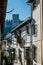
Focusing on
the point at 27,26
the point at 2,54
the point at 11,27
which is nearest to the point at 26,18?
the point at 27,26

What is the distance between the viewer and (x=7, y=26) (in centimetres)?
151

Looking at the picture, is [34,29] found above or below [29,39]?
above

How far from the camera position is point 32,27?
147 cm

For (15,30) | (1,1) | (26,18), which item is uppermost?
(1,1)

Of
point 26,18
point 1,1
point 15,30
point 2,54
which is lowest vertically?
point 2,54

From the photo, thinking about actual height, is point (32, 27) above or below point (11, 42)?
above

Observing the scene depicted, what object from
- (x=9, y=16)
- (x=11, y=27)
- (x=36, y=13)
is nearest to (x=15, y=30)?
(x=11, y=27)

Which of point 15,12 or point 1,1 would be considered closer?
point 1,1

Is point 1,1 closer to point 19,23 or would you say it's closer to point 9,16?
point 9,16

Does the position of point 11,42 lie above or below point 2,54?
above

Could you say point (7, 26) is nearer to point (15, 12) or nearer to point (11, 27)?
point (11, 27)

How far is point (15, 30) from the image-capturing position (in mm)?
1489

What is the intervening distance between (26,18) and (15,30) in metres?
0.18

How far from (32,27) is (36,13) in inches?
6.3
